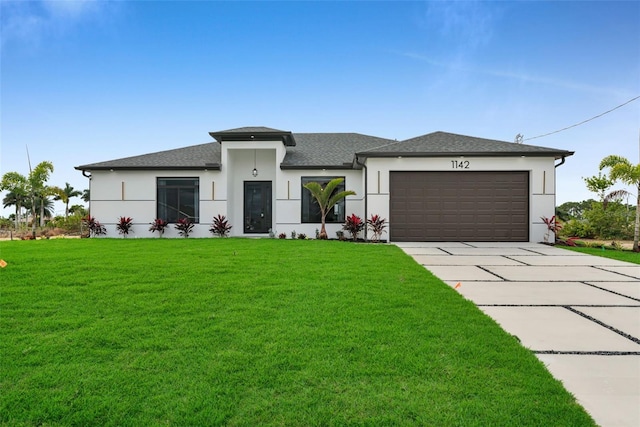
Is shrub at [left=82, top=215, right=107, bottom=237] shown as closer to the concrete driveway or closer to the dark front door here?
the dark front door

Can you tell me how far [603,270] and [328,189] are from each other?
316 inches

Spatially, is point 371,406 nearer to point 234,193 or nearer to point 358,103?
point 234,193

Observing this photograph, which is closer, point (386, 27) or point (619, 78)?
point (619, 78)

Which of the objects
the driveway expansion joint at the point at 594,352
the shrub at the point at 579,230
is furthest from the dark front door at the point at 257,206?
the shrub at the point at 579,230

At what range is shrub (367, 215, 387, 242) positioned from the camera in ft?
37.2

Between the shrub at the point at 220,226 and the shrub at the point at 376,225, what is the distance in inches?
224

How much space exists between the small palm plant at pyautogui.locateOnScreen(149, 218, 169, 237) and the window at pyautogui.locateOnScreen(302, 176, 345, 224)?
5.62 metres

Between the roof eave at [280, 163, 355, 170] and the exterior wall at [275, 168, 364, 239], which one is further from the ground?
the roof eave at [280, 163, 355, 170]

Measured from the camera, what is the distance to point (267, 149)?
1389cm

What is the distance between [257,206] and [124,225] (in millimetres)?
5301

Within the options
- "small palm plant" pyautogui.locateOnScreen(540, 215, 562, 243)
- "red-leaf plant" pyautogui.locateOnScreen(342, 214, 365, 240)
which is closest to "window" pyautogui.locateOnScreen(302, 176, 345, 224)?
"red-leaf plant" pyautogui.locateOnScreen(342, 214, 365, 240)

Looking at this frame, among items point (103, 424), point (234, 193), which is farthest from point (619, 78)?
point (103, 424)

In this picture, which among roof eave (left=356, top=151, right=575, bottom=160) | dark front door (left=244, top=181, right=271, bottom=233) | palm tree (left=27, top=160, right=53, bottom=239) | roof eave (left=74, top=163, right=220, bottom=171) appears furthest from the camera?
palm tree (left=27, top=160, right=53, bottom=239)

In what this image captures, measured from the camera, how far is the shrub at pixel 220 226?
1284 centimetres
